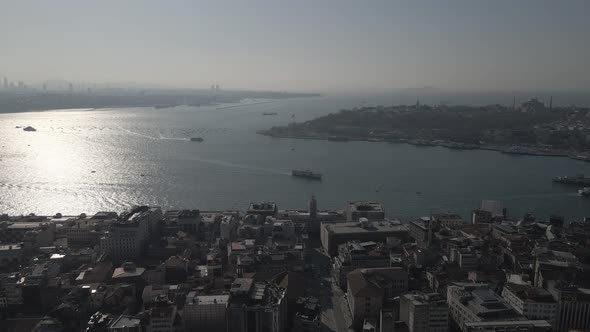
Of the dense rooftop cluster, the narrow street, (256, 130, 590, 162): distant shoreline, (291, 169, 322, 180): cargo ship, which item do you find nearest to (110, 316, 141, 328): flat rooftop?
the dense rooftop cluster

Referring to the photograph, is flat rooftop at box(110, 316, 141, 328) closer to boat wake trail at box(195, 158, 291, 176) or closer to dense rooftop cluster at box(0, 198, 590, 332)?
dense rooftop cluster at box(0, 198, 590, 332)

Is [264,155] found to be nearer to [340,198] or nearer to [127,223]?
[340,198]

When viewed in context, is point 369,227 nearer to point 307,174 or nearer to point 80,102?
point 307,174

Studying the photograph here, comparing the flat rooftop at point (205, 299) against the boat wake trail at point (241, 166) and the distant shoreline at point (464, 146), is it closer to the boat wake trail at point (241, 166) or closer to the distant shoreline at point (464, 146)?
the boat wake trail at point (241, 166)

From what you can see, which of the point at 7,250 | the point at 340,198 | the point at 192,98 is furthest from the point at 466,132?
the point at 192,98

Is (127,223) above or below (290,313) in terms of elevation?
above

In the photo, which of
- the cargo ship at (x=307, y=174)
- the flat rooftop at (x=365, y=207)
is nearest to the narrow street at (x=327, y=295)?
the flat rooftop at (x=365, y=207)

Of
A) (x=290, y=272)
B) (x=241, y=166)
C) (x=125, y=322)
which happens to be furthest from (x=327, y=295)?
(x=241, y=166)

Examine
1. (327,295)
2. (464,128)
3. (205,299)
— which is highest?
(464,128)
